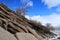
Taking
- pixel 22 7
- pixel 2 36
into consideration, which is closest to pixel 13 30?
pixel 2 36

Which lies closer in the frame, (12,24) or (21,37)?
(21,37)

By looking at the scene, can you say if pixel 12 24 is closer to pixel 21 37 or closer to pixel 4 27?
pixel 4 27

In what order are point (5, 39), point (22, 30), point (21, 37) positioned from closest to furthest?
point (5, 39) → point (21, 37) → point (22, 30)

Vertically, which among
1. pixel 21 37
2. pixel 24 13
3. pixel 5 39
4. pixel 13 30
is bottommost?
pixel 5 39

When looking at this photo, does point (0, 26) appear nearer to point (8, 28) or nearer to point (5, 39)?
point (8, 28)

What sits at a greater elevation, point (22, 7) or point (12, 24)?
point (22, 7)

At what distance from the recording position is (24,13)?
51312mm

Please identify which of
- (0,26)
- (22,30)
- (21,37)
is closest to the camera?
(21,37)

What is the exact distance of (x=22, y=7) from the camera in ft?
167

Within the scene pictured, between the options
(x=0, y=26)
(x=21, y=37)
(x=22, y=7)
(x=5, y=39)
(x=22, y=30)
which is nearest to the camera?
(x=5, y=39)

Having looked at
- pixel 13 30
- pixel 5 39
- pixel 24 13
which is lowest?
pixel 5 39

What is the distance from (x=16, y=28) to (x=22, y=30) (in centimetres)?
92

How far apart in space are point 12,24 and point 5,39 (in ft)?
21.4

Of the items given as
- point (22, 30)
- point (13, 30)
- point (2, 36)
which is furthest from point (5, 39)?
point (22, 30)
